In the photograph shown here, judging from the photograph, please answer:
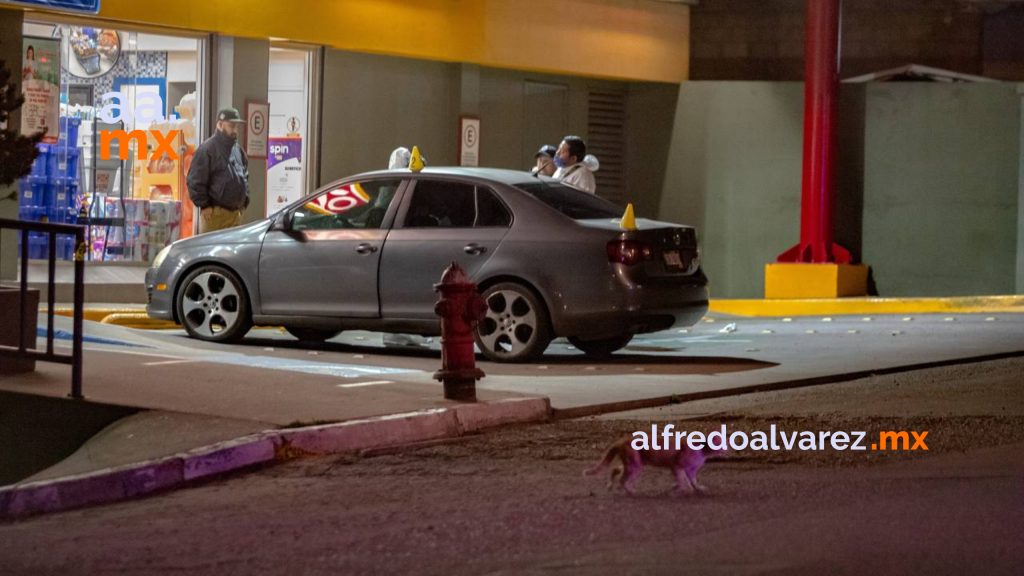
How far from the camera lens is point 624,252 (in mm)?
12359

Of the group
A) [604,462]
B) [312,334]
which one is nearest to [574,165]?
[312,334]

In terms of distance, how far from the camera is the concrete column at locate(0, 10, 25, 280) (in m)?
16.4

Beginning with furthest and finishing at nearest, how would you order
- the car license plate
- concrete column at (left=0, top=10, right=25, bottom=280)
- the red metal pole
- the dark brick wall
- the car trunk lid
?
the dark brick wall < the red metal pole < concrete column at (left=0, top=10, right=25, bottom=280) < the car license plate < the car trunk lid

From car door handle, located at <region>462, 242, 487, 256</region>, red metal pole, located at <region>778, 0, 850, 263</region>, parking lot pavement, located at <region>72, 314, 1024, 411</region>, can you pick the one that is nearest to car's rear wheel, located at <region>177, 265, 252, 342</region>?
parking lot pavement, located at <region>72, 314, 1024, 411</region>

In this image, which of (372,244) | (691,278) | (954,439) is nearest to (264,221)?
(372,244)

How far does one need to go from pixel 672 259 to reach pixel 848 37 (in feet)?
36.8

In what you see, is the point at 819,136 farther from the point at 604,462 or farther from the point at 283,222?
the point at 604,462

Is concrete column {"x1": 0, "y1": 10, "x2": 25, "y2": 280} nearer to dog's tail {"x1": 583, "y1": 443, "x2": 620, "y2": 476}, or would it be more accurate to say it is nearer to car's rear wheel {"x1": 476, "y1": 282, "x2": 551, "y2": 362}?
car's rear wheel {"x1": 476, "y1": 282, "x2": 551, "y2": 362}

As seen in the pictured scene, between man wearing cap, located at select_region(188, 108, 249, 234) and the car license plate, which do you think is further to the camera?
man wearing cap, located at select_region(188, 108, 249, 234)

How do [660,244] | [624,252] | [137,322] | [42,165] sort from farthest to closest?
[42,165] < [137,322] < [660,244] < [624,252]

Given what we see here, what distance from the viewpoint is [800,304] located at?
19203 mm

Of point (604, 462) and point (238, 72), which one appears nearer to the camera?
point (604, 462)

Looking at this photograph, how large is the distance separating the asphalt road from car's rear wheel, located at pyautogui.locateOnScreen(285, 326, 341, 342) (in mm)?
5484

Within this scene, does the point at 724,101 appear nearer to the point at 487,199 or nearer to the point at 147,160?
the point at 147,160
